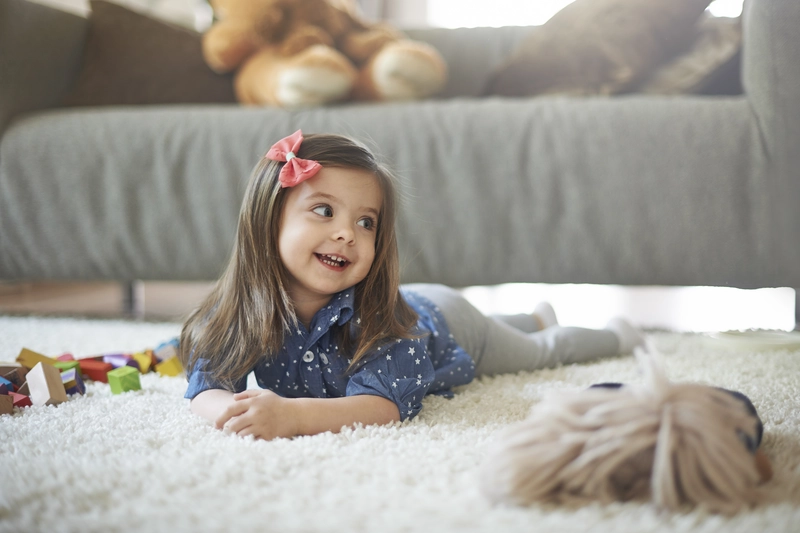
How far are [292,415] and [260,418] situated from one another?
3 centimetres

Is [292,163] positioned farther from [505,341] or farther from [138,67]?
[138,67]

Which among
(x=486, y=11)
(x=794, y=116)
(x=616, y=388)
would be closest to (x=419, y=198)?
(x=794, y=116)

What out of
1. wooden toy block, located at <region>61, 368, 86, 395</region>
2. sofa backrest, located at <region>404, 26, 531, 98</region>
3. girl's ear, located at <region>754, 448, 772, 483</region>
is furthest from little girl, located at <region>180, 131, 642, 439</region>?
sofa backrest, located at <region>404, 26, 531, 98</region>

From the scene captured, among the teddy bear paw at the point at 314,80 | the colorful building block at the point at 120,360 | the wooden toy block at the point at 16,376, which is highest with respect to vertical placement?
the teddy bear paw at the point at 314,80

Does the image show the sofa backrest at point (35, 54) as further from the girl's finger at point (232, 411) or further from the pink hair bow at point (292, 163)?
the girl's finger at point (232, 411)

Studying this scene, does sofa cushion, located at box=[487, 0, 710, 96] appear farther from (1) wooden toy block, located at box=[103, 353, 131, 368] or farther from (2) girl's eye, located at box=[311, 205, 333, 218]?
(1) wooden toy block, located at box=[103, 353, 131, 368]

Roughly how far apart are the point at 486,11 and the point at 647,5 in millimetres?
1391

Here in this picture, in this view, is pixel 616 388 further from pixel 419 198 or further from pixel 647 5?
pixel 647 5

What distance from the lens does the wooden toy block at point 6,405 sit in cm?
75

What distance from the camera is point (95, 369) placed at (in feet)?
3.09

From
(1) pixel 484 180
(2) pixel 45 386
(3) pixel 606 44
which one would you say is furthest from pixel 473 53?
(2) pixel 45 386

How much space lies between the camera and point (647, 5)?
153 centimetres

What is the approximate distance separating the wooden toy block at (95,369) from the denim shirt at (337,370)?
191 millimetres

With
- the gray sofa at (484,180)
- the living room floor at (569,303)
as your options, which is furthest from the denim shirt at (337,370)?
the living room floor at (569,303)
